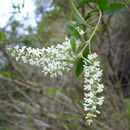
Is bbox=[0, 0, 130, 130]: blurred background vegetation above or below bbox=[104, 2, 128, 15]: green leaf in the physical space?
below

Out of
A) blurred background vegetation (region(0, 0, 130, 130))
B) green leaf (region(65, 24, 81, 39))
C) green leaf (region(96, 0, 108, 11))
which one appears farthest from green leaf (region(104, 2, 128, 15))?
blurred background vegetation (region(0, 0, 130, 130))

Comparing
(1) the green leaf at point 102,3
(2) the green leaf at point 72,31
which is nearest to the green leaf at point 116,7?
(1) the green leaf at point 102,3

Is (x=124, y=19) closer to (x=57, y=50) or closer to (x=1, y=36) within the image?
(x=1, y=36)

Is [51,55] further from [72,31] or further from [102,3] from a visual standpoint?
[102,3]

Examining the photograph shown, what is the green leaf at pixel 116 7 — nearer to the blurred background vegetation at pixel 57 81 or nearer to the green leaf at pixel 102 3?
the green leaf at pixel 102 3

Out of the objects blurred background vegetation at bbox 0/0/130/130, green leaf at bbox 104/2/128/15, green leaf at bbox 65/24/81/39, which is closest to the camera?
green leaf at bbox 65/24/81/39

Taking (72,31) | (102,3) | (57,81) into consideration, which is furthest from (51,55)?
(57,81)

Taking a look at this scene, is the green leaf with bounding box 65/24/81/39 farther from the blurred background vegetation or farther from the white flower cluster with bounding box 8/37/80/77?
the blurred background vegetation

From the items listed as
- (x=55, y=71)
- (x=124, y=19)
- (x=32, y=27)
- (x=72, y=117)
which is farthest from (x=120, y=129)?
(x=32, y=27)
